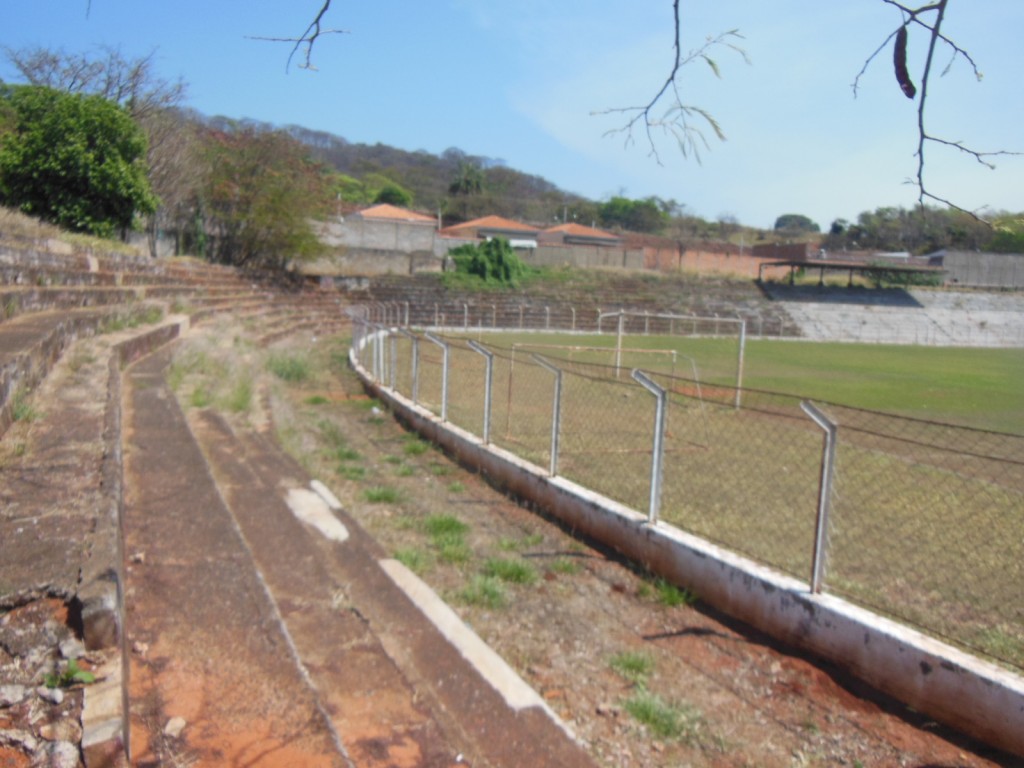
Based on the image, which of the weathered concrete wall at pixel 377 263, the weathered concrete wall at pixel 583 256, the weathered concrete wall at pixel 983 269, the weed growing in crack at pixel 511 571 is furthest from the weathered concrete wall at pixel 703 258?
the weed growing in crack at pixel 511 571

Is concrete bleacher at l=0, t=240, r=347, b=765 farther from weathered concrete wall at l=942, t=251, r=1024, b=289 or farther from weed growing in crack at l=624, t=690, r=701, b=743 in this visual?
weathered concrete wall at l=942, t=251, r=1024, b=289

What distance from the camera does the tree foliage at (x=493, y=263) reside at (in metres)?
52.2

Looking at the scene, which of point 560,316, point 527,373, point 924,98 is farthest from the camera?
point 560,316

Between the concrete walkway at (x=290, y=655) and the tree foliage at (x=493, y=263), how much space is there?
154 feet

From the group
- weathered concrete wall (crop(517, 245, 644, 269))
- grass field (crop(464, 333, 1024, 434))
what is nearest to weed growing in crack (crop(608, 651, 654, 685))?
grass field (crop(464, 333, 1024, 434))

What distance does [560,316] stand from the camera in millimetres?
47531

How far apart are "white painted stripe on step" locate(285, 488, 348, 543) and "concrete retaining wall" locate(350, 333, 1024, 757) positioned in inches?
84.3

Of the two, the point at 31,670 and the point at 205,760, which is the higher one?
the point at 31,670

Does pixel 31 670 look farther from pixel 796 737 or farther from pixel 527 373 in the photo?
pixel 527 373

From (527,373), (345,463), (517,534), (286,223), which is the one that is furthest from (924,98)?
(286,223)

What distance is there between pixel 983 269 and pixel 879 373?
43.5 m

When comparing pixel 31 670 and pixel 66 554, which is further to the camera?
pixel 66 554

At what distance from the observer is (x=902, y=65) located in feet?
6.45

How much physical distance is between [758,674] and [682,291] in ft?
168
